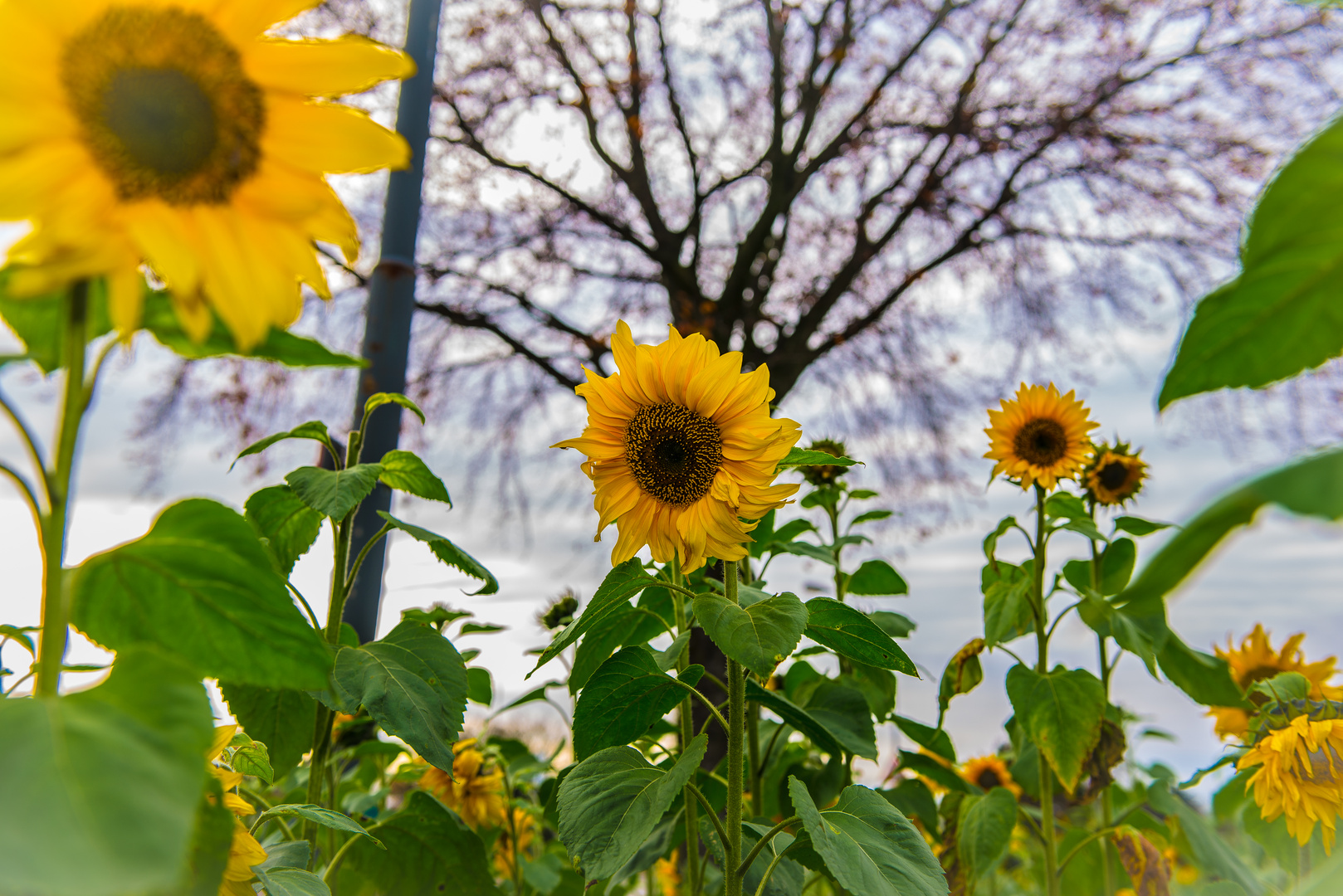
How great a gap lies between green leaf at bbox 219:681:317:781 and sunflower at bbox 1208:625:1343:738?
3.59 ft

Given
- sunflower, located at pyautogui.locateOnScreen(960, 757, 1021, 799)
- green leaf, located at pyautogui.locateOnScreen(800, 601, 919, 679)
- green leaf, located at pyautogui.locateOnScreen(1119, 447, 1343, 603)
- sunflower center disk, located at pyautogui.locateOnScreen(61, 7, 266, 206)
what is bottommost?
sunflower, located at pyautogui.locateOnScreen(960, 757, 1021, 799)

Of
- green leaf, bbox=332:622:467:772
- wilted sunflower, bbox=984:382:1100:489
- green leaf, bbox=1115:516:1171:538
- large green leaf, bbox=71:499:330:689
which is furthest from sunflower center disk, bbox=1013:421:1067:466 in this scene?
large green leaf, bbox=71:499:330:689

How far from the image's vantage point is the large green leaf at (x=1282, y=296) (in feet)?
0.80

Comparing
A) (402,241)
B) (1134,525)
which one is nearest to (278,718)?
(1134,525)

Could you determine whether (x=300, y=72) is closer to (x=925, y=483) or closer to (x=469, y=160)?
(x=469, y=160)

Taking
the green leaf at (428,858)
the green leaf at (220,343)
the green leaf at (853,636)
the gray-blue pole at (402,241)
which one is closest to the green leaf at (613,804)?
the green leaf at (853,636)

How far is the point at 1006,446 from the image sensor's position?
116 centimetres

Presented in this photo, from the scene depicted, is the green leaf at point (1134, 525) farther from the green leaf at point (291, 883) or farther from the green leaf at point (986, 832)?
the green leaf at point (291, 883)

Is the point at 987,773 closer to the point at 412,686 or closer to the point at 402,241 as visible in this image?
the point at 412,686

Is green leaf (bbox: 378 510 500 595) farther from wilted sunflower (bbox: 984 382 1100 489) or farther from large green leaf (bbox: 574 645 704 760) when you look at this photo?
wilted sunflower (bbox: 984 382 1100 489)

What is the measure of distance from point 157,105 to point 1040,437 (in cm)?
111

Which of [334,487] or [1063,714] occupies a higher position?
[334,487]

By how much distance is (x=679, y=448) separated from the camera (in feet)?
2.18

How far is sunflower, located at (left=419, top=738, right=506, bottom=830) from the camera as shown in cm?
118
